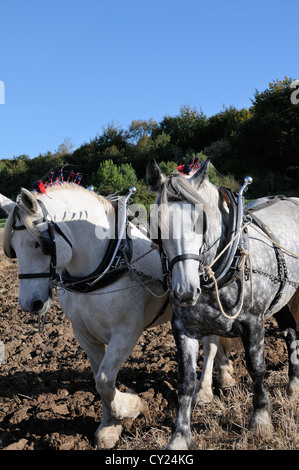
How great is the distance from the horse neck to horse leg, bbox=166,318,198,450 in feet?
2.07

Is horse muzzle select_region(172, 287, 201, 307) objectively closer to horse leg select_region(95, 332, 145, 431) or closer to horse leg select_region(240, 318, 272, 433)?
horse leg select_region(240, 318, 272, 433)

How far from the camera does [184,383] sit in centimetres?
254

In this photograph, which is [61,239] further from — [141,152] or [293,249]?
[141,152]

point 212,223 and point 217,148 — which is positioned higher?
point 217,148

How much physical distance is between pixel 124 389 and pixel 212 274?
192cm

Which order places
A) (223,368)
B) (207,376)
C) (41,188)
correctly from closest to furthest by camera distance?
(41,188), (207,376), (223,368)

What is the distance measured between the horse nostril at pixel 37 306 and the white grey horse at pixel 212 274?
0.87m

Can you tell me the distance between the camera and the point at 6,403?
3.46 m

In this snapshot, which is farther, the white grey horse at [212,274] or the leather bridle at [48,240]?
the leather bridle at [48,240]

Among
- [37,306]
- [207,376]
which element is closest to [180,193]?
[37,306]

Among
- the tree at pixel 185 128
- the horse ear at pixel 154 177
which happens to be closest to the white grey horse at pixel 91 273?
the horse ear at pixel 154 177

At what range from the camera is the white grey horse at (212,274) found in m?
2.09

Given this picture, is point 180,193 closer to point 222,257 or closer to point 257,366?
point 222,257

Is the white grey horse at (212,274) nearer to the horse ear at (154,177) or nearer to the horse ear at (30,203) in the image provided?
the horse ear at (154,177)
